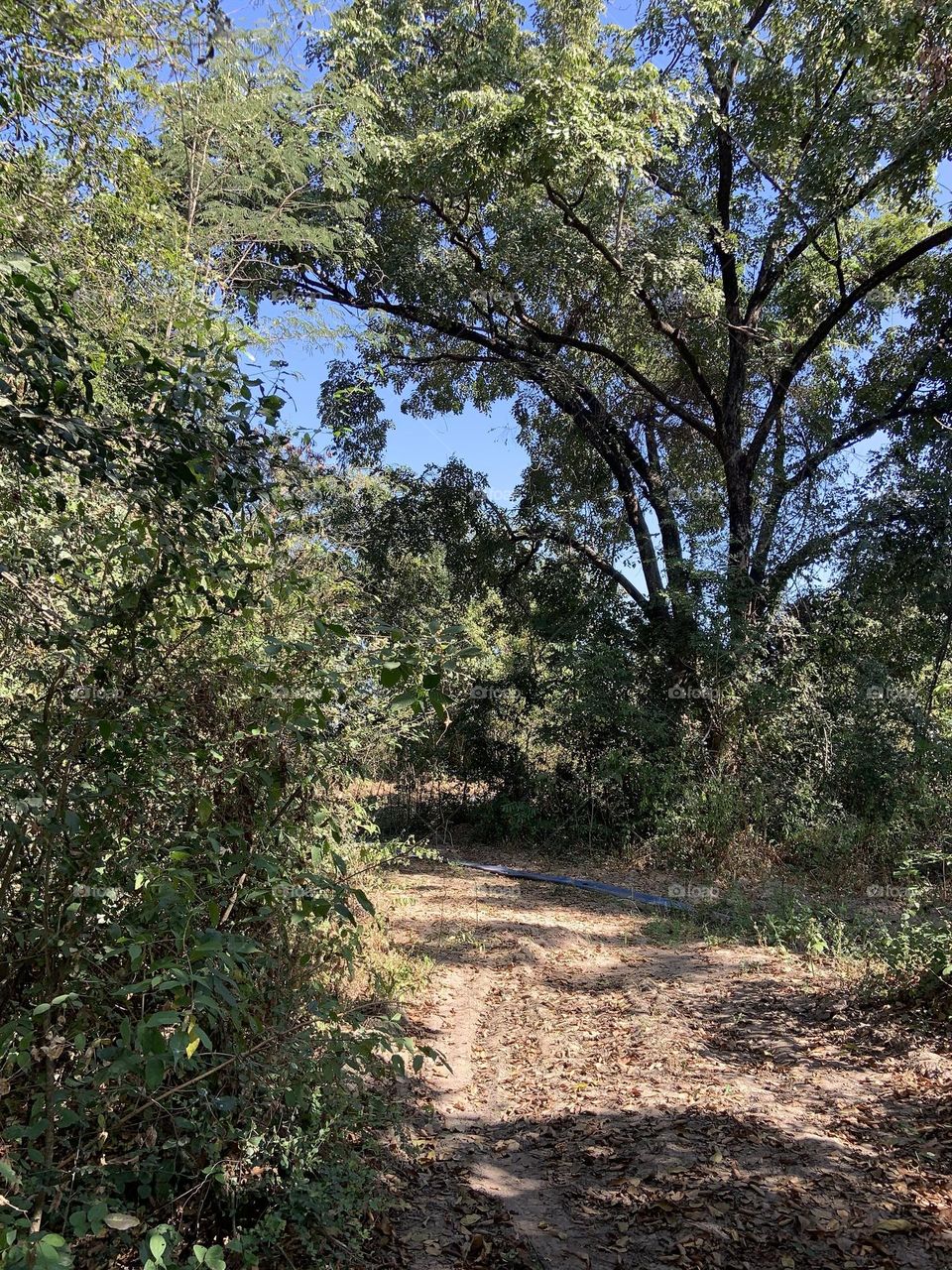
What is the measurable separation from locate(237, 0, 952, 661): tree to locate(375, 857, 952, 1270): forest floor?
5.78m

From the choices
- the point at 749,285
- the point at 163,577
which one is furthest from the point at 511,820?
the point at 163,577

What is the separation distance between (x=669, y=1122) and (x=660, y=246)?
9.24 meters

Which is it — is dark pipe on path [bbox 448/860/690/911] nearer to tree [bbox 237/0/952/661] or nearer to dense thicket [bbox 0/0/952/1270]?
dense thicket [bbox 0/0/952/1270]

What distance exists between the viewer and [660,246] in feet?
31.8

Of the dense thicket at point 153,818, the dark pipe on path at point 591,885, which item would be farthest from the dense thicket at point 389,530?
the dark pipe on path at point 591,885

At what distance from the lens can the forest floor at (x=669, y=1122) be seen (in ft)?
9.10

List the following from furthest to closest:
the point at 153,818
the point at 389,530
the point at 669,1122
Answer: the point at 389,530
the point at 669,1122
the point at 153,818

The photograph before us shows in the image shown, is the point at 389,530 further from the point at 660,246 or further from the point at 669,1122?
the point at 669,1122

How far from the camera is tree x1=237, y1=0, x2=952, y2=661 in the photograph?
8.33m

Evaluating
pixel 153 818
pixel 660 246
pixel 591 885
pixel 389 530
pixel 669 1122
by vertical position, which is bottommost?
pixel 669 1122

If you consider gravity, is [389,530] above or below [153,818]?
above

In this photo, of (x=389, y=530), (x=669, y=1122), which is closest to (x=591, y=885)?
(x=669, y=1122)

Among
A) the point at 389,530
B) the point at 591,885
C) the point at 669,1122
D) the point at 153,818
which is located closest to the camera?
the point at 153,818

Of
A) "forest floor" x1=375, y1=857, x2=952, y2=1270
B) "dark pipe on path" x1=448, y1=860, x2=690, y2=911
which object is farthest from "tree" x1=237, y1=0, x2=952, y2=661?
"forest floor" x1=375, y1=857, x2=952, y2=1270
